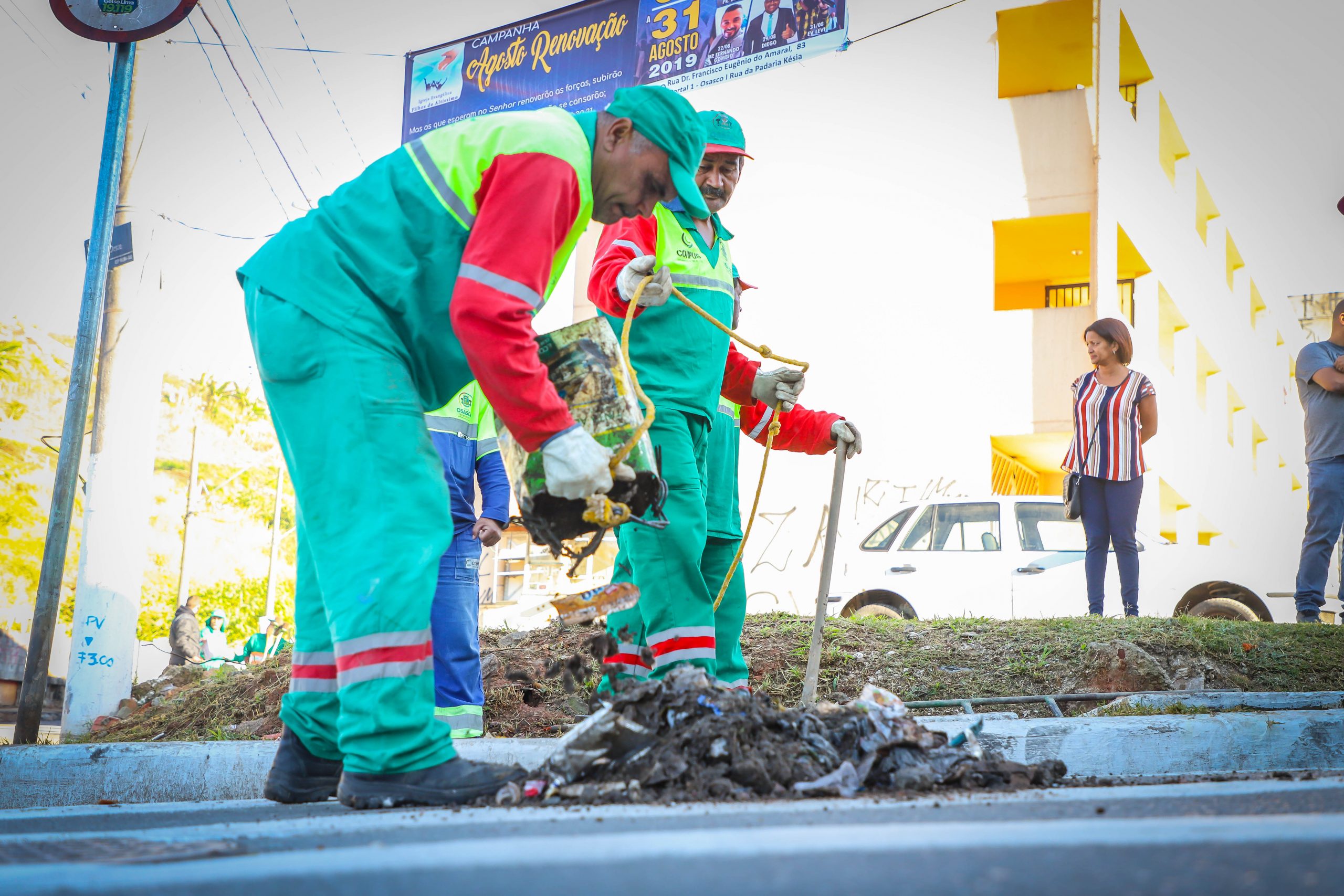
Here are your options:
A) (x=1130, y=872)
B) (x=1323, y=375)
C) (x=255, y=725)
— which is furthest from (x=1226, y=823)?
(x=1323, y=375)

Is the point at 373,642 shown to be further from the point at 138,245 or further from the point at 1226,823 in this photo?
the point at 138,245

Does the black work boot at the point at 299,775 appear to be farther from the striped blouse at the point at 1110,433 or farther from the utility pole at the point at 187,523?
the utility pole at the point at 187,523

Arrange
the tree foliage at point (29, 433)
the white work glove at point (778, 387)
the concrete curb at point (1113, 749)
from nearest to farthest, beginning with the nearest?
the concrete curb at point (1113, 749) → the white work glove at point (778, 387) → the tree foliage at point (29, 433)

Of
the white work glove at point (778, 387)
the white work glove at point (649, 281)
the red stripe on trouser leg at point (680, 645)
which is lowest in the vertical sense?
the red stripe on trouser leg at point (680, 645)

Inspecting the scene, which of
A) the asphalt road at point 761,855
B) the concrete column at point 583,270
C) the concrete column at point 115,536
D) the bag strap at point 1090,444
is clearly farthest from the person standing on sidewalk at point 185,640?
the asphalt road at point 761,855

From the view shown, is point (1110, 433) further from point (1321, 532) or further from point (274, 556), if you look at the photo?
point (274, 556)

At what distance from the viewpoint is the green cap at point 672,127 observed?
2.42 metres

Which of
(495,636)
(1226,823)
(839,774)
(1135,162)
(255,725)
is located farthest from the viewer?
(1135,162)

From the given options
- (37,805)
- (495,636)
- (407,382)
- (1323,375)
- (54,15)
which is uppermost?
(54,15)

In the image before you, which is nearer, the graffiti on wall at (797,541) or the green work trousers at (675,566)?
the green work trousers at (675,566)

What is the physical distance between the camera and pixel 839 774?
2.03 metres

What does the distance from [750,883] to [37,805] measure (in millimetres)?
3546

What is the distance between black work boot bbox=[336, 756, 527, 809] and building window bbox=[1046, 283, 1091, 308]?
54.1 feet

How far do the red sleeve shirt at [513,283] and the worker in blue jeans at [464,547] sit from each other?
1.06 metres
